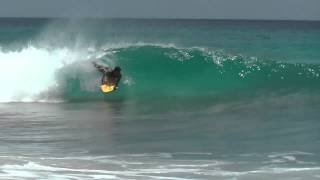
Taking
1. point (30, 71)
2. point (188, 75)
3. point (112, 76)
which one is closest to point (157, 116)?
point (112, 76)

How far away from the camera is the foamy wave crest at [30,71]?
15.5 metres

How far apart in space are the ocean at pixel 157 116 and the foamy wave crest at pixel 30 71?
2 cm

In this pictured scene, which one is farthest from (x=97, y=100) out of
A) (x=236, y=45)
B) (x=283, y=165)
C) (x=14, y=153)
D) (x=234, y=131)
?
(x=236, y=45)

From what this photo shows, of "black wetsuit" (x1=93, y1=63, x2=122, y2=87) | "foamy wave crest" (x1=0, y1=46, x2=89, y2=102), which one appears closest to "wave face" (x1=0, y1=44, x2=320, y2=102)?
"foamy wave crest" (x1=0, y1=46, x2=89, y2=102)

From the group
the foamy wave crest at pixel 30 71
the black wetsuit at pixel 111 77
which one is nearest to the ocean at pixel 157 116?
the foamy wave crest at pixel 30 71

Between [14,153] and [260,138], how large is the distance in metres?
3.36

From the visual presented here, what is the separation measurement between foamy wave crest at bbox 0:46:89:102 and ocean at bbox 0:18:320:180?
0.08 ft

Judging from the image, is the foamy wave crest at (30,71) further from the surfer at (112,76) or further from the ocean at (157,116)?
the surfer at (112,76)

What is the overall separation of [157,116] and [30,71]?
5875 millimetres

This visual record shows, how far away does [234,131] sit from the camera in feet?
34.7

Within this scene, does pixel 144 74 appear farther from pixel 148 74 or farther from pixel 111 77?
pixel 111 77

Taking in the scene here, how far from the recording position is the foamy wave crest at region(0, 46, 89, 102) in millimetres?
15492

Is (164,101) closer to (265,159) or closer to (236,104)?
(236,104)

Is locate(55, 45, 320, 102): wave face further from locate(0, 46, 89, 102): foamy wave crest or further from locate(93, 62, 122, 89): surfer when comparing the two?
locate(93, 62, 122, 89): surfer
